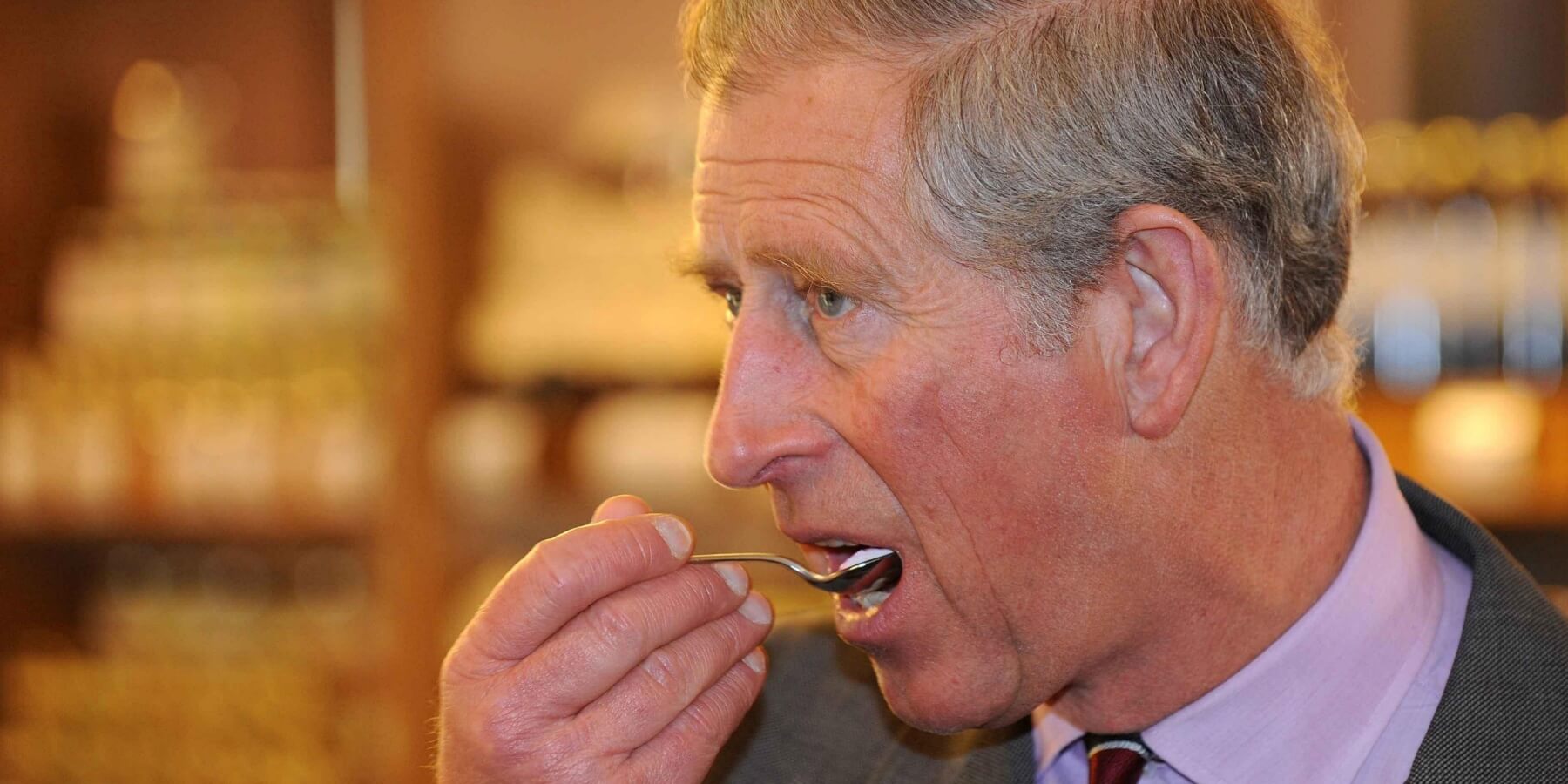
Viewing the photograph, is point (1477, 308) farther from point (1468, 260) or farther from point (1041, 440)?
point (1041, 440)

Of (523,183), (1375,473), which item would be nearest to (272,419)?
(523,183)

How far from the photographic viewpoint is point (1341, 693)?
106 centimetres

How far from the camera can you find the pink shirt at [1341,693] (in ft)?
3.43

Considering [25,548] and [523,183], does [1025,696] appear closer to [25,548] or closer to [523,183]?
[523,183]

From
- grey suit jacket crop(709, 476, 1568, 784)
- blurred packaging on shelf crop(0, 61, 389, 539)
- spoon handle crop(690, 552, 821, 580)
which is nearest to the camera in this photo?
grey suit jacket crop(709, 476, 1568, 784)

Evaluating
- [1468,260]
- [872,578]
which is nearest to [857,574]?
[872,578]

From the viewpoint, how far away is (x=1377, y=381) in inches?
94.1

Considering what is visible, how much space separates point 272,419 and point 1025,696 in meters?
2.00

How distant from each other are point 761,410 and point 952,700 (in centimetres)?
26

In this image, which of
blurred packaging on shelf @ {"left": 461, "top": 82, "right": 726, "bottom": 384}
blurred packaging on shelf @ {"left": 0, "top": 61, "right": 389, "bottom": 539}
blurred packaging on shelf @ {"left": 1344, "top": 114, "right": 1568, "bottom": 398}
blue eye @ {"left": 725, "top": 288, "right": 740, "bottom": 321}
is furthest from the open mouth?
blurred packaging on shelf @ {"left": 0, "top": 61, "right": 389, "bottom": 539}

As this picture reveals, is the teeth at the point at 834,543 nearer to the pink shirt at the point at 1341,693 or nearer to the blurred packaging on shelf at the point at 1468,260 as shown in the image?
the pink shirt at the point at 1341,693

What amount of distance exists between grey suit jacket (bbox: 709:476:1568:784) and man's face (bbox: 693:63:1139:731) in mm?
158

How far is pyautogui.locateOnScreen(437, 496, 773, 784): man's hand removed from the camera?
3.26 feet

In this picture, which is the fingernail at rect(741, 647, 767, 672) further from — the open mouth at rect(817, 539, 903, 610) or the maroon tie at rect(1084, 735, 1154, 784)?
the maroon tie at rect(1084, 735, 1154, 784)
